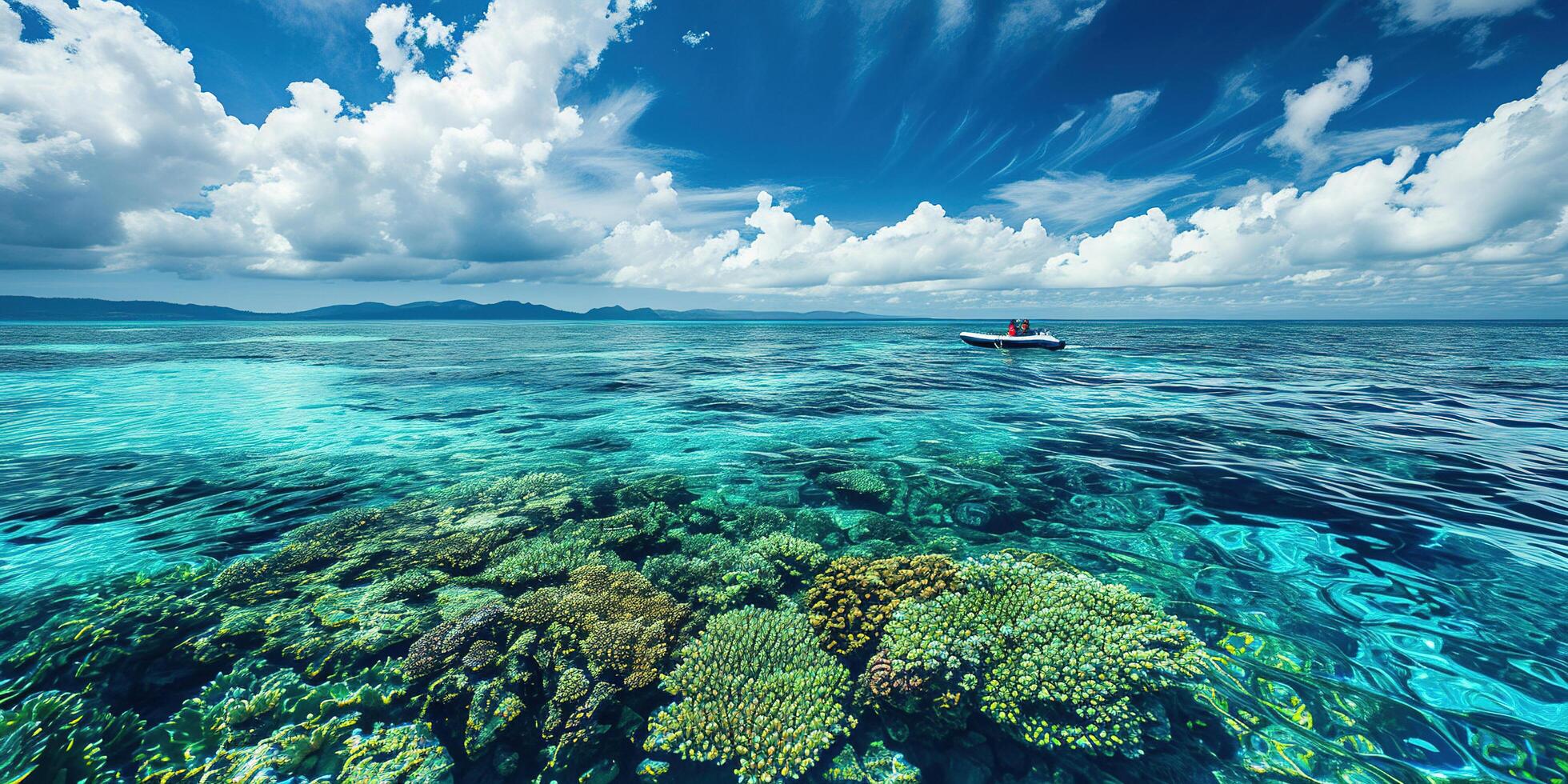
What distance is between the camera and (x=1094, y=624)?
20.7 ft

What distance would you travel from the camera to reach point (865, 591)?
24.6ft

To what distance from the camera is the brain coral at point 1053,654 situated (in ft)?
17.4

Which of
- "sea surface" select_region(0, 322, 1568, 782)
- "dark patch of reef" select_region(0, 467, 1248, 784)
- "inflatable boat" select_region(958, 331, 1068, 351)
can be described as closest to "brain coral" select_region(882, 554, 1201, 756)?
"dark patch of reef" select_region(0, 467, 1248, 784)

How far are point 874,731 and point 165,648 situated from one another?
8.73 metres

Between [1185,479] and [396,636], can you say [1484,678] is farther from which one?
[396,636]

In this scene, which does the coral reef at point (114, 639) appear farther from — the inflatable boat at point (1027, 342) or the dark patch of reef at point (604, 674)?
the inflatable boat at point (1027, 342)

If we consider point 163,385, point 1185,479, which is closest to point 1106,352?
point 1185,479

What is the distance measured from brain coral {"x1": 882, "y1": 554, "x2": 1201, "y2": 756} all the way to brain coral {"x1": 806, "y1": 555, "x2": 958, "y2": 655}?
0.96 feet

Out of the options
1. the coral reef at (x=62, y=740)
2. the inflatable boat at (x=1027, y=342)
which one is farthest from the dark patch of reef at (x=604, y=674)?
the inflatable boat at (x=1027, y=342)

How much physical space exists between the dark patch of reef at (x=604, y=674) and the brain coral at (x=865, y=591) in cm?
4

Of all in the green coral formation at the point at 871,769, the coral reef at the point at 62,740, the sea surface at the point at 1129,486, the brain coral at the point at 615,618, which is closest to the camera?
the coral reef at the point at 62,740

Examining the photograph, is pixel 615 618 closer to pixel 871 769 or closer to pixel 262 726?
pixel 262 726

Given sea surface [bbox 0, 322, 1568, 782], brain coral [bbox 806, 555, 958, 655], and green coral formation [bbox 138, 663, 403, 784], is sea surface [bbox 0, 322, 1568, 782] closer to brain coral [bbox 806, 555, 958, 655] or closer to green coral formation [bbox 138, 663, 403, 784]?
green coral formation [bbox 138, 663, 403, 784]

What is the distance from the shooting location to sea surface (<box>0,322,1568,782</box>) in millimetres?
5668
